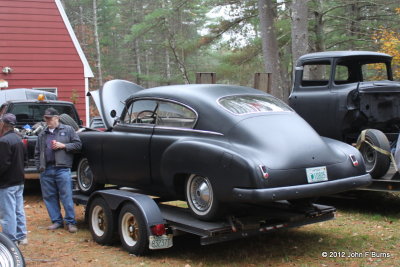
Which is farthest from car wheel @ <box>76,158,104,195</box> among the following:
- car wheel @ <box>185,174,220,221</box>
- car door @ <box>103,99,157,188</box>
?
car wheel @ <box>185,174,220,221</box>

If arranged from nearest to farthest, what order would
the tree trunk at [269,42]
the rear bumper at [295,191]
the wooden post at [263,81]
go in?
the rear bumper at [295,191] → the wooden post at [263,81] → the tree trunk at [269,42]

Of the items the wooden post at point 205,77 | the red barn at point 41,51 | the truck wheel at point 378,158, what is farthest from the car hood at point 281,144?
the red barn at point 41,51

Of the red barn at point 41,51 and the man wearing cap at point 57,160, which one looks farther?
the red barn at point 41,51

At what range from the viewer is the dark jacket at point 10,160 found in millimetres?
6438

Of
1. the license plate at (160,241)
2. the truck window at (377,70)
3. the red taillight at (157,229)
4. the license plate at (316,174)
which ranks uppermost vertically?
the truck window at (377,70)

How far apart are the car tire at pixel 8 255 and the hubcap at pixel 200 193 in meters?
2.07

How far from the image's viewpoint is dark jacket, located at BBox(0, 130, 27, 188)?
644 centimetres

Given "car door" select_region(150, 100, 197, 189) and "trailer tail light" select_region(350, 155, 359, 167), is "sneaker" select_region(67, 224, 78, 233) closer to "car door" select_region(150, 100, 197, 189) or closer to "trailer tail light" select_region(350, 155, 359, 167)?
"car door" select_region(150, 100, 197, 189)

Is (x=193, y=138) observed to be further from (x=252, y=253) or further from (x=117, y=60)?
(x=117, y=60)

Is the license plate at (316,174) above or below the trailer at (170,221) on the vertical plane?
above

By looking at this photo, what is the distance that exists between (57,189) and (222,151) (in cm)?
346

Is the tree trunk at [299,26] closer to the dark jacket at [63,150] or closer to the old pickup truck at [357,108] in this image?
the old pickup truck at [357,108]

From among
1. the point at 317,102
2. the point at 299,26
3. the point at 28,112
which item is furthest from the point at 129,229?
the point at 299,26

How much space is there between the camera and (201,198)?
5945mm
